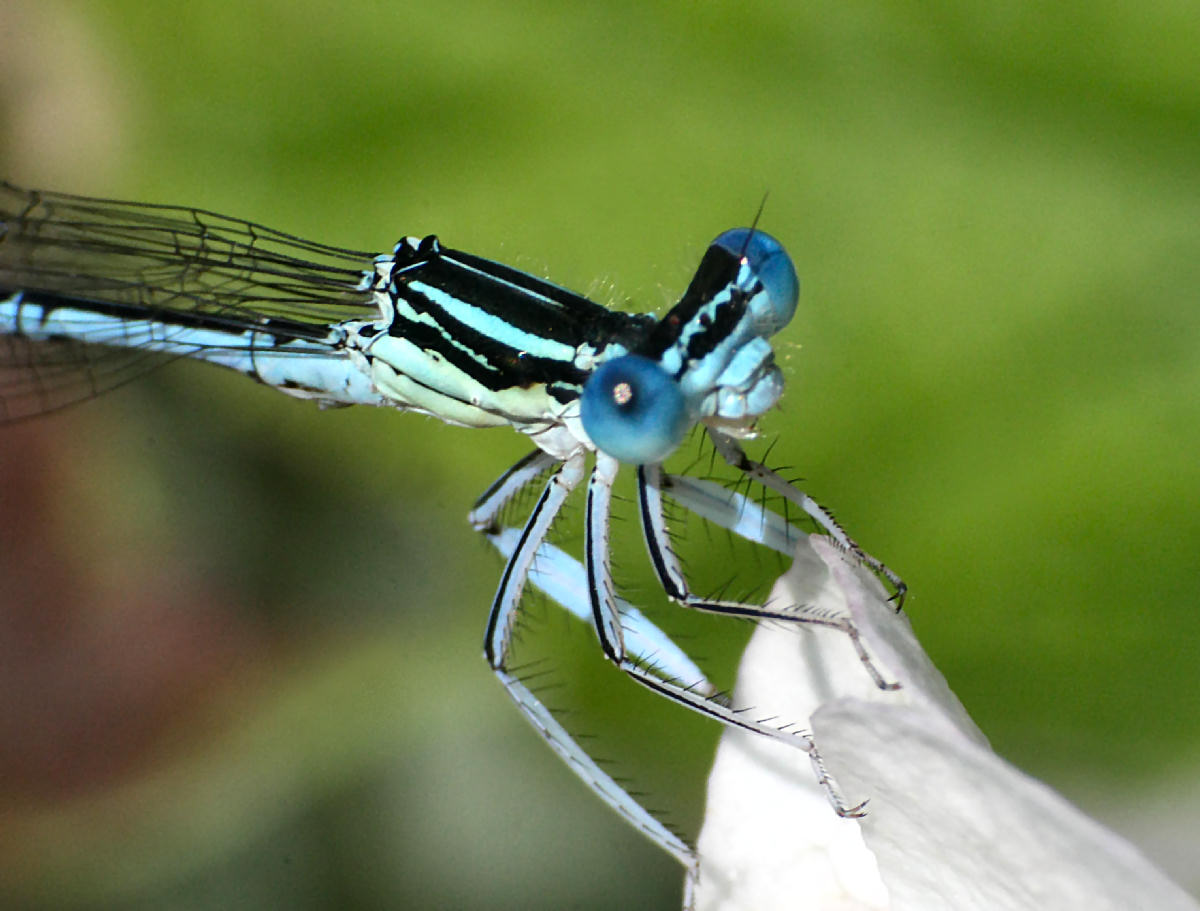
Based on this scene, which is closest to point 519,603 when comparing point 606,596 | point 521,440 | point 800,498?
point 606,596

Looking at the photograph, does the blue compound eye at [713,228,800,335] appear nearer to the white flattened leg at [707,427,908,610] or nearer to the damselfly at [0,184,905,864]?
the damselfly at [0,184,905,864]

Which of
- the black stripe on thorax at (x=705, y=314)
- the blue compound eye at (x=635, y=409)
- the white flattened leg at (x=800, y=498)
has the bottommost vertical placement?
the white flattened leg at (x=800, y=498)

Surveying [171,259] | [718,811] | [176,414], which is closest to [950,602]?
[718,811]

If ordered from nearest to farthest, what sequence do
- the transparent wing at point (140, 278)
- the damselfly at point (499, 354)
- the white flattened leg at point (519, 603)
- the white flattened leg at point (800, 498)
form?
the white flattened leg at point (800, 498), the damselfly at point (499, 354), the white flattened leg at point (519, 603), the transparent wing at point (140, 278)

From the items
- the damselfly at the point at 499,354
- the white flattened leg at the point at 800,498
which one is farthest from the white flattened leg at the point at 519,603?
the white flattened leg at the point at 800,498

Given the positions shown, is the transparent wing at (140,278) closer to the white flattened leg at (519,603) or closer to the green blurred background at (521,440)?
the green blurred background at (521,440)

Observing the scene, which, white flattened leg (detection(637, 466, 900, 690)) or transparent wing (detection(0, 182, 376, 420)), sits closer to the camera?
white flattened leg (detection(637, 466, 900, 690))

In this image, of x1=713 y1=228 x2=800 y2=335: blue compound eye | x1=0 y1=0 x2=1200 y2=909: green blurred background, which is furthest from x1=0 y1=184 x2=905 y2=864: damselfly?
x1=0 y1=0 x2=1200 y2=909: green blurred background
